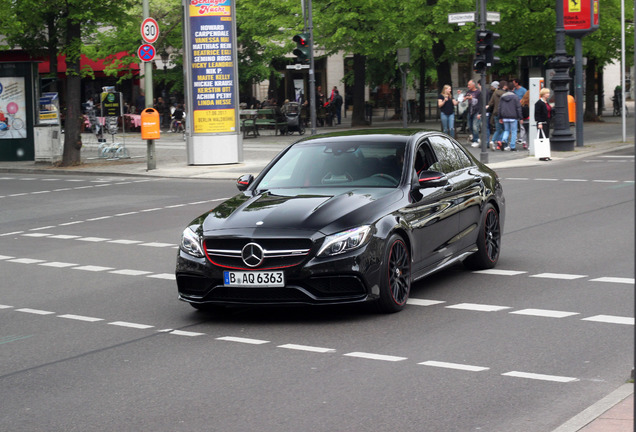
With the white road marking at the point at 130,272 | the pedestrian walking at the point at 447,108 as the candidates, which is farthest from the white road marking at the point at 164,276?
the pedestrian walking at the point at 447,108

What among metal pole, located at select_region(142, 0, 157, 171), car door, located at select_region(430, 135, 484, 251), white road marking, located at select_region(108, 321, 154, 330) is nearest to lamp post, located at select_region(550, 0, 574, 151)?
metal pole, located at select_region(142, 0, 157, 171)

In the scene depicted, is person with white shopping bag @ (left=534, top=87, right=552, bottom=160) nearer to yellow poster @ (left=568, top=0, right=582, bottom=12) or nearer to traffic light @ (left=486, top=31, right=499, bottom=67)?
traffic light @ (left=486, top=31, right=499, bottom=67)

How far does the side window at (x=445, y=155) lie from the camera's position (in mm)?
10125

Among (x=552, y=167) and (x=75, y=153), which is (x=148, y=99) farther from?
(x=552, y=167)

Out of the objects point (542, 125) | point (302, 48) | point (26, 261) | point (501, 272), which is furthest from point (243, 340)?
point (302, 48)

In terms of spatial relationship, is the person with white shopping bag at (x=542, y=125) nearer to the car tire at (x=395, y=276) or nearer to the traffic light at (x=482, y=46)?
the traffic light at (x=482, y=46)

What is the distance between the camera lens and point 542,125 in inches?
1102

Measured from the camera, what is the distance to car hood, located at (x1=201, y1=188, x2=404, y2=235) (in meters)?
8.34

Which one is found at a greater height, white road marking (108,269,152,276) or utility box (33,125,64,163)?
utility box (33,125,64,163)

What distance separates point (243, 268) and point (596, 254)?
4.89 metres

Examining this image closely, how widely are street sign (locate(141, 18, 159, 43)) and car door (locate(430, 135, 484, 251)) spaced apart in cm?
1732

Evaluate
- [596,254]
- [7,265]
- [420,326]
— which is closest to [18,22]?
[7,265]

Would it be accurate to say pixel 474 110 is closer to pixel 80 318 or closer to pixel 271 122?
pixel 271 122

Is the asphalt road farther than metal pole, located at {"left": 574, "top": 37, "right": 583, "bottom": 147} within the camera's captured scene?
No
